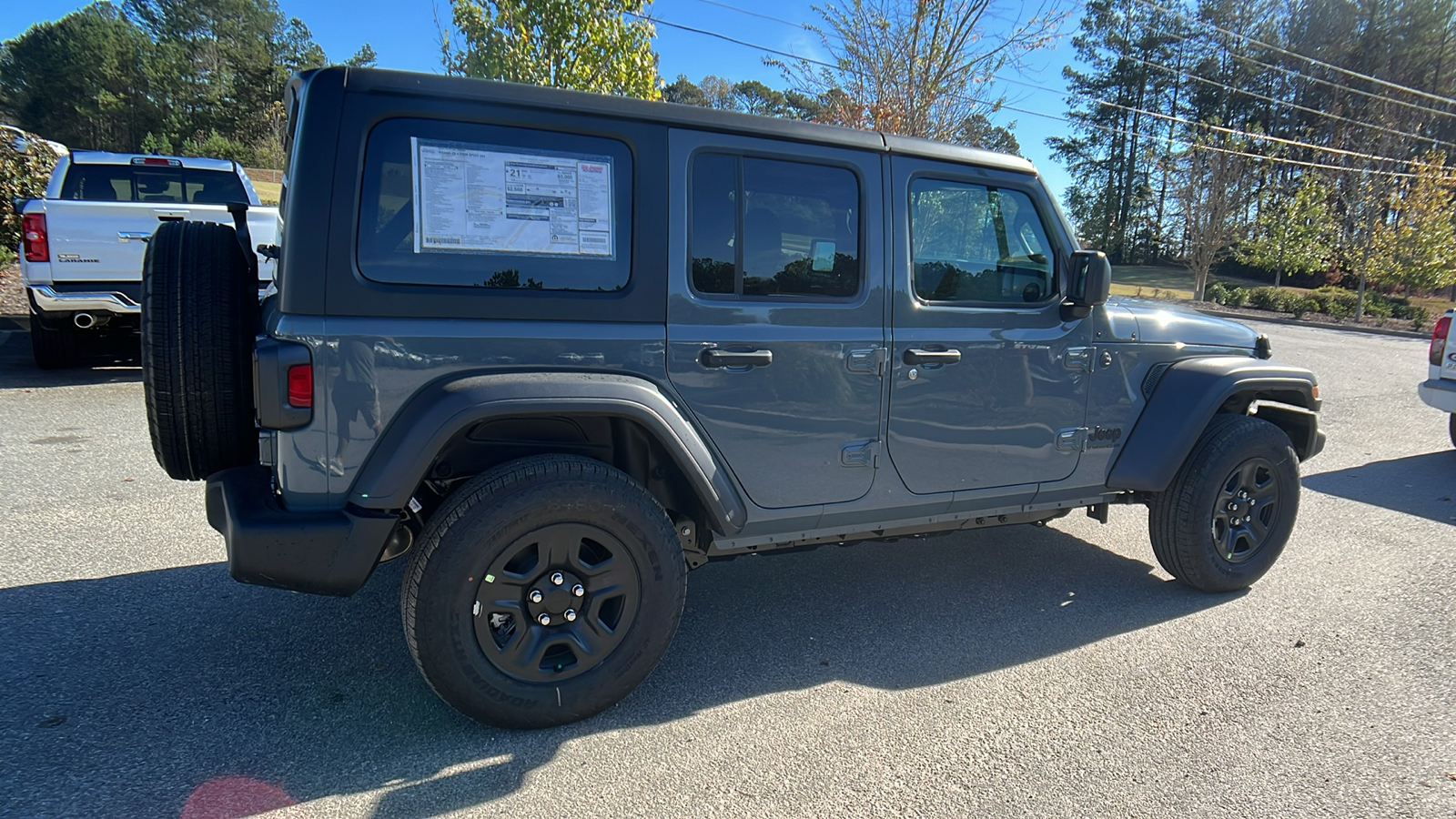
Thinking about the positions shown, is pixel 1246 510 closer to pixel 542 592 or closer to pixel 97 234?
pixel 542 592

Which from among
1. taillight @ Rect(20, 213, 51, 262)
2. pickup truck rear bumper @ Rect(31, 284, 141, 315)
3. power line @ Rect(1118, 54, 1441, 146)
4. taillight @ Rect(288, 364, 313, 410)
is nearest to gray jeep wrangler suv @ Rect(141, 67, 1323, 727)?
taillight @ Rect(288, 364, 313, 410)

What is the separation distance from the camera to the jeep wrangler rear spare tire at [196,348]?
2.67 m

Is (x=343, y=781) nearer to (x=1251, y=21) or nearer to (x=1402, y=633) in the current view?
(x=1402, y=633)

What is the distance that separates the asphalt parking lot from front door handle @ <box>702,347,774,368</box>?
1.22 meters

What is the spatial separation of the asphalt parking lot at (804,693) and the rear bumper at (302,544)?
1.83ft

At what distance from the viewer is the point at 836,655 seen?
3387 millimetres

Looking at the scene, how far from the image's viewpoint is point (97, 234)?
7.27 metres

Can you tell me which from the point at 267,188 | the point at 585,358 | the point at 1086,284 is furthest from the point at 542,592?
the point at 267,188

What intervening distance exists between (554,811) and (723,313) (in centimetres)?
167

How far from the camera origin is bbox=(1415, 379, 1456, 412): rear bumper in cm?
716

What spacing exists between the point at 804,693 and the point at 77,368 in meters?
9.18

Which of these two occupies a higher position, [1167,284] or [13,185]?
[13,185]

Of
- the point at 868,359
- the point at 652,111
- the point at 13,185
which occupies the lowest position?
the point at 868,359

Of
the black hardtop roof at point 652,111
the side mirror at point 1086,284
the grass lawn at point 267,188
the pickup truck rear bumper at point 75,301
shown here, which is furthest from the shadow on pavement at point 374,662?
the grass lawn at point 267,188
